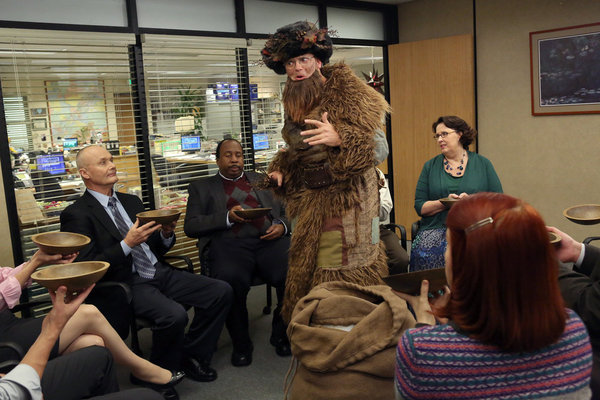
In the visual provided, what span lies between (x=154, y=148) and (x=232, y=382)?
1.97 metres

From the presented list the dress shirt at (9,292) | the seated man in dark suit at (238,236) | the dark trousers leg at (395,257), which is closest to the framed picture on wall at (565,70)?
the dark trousers leg at (395,257)

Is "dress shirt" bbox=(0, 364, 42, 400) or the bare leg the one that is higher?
"dress shirt" bbox=(0, 364, 42, 400)

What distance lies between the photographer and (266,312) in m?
4.12

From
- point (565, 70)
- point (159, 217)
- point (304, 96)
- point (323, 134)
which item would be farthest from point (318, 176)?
point (565, 70)

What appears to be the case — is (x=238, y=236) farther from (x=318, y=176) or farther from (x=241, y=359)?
(x=318, y=176)

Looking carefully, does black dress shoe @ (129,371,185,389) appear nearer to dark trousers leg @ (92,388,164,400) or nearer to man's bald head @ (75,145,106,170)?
dark trousers leg @ (92,388,164,400)

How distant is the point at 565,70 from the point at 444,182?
194 centimetres

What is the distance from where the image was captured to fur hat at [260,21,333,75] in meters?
2.51

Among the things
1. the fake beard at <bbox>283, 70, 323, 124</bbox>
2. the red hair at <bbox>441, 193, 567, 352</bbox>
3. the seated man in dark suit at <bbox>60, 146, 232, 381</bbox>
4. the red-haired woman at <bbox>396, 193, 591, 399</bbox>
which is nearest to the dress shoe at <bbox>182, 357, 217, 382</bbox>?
the seated man in dark suit at <bbox>60, 146, 232, 381</bbox>

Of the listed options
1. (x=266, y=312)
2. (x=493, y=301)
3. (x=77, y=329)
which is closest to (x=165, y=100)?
(x=266, y=312)

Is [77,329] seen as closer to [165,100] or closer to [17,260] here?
[17,260]

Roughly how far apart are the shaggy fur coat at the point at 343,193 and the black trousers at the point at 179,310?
722 millimetres

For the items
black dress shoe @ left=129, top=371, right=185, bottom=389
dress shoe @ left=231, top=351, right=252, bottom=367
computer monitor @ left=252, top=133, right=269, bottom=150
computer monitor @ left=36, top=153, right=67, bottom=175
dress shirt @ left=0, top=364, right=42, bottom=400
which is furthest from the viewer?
computer monitor @ left=252, top=133, right=269, bottom=150

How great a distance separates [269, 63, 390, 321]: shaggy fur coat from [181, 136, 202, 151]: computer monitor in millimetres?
1994
